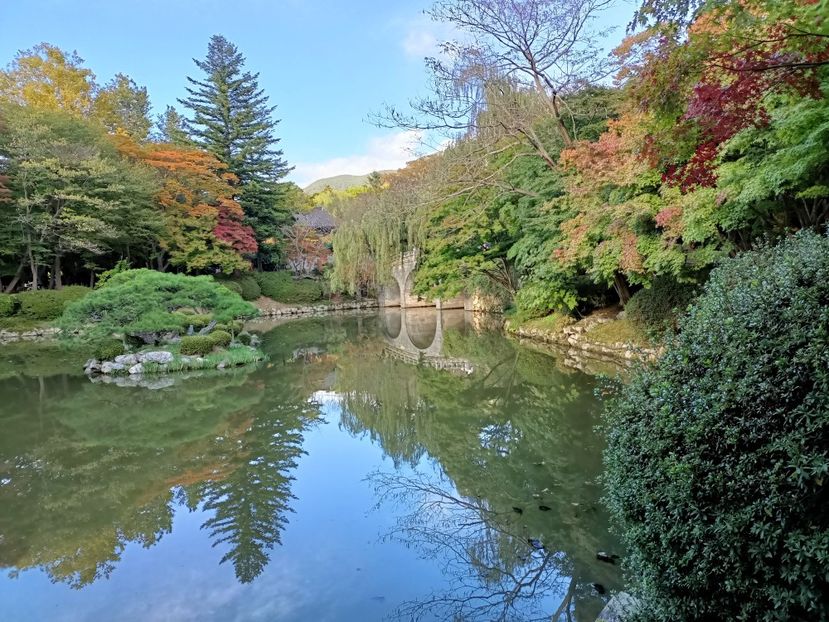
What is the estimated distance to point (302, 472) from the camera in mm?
4742

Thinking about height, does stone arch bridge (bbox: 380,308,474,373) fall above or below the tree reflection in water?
below

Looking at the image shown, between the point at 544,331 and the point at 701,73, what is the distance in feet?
31.4

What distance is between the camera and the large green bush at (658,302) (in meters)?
8.45

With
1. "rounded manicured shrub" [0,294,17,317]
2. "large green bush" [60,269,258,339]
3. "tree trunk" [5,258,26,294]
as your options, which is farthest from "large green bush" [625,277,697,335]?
"tree trunk" [5,258,26,294]

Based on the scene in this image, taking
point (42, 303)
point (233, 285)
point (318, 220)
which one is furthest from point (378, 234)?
point (318, 220)

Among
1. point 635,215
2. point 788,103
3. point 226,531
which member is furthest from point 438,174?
point 226,531

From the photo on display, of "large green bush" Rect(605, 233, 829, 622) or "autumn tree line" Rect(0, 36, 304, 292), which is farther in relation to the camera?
"autumn tree line" Rect(0, 36, 304, 292)

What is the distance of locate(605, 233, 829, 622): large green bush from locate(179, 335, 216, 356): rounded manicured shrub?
9.63 metres

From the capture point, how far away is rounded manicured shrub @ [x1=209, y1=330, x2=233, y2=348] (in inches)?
421

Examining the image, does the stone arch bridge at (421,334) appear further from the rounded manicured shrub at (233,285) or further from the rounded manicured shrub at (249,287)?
the rounded manicured shrub at (233,285)

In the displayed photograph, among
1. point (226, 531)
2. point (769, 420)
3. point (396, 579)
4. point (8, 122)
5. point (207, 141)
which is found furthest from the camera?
point (207, 141)

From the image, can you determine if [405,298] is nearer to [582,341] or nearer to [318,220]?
[318,220]

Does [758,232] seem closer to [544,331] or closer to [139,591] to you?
[544,331]

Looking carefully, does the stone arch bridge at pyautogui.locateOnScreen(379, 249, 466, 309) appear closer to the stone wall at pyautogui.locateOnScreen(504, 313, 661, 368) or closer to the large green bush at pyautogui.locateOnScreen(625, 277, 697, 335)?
the stone wall at pyautogui.locateOnScreen(504, 313, 661, 368)
